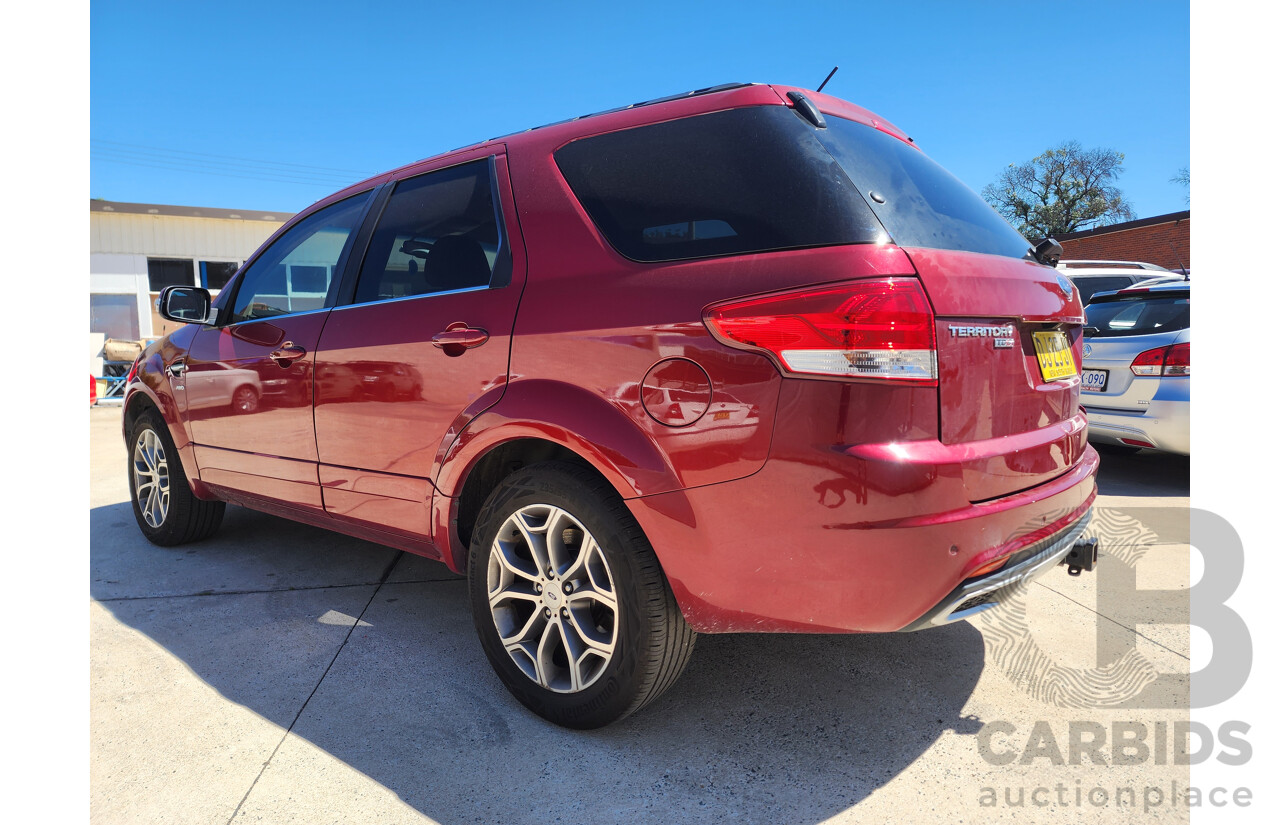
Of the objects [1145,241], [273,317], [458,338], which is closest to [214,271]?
[273,317]

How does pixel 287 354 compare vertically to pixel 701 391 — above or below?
above

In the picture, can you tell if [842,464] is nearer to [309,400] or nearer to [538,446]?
[538,446]

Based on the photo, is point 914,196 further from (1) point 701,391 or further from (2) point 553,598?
(2) point 553,598

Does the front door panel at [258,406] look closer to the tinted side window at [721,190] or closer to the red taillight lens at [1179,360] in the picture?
the tinted side window at [721,190]

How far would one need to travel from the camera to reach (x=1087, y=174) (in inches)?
1783

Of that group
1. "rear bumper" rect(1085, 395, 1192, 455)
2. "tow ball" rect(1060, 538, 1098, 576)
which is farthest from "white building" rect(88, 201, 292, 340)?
"tow ball" rect(1060, 538, 1098, 576)

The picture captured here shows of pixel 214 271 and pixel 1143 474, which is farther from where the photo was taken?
pixel 214 271

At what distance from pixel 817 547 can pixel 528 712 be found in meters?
1.22

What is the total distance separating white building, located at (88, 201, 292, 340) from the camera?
23.3 meters

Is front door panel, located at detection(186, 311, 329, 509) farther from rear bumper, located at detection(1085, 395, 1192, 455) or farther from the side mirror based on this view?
rear bumper, located at detection(1085, 395, 1192, 455)

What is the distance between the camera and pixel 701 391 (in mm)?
1908

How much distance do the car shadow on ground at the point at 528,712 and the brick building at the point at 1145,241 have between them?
24265mm
